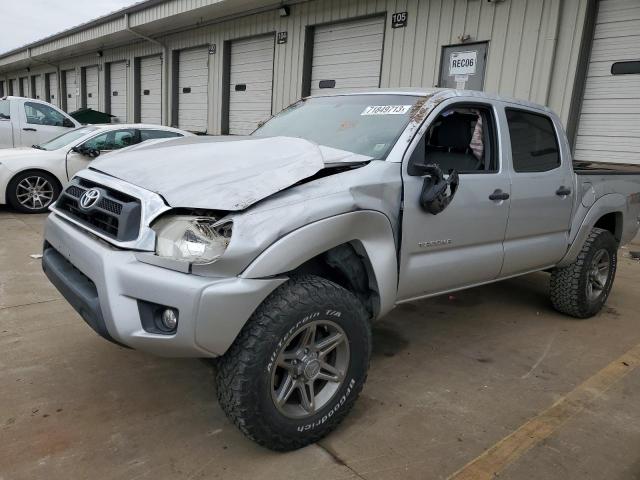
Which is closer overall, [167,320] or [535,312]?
[167,320]

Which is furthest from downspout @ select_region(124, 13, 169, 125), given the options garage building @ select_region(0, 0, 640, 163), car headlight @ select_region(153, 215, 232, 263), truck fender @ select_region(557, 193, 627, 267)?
car headlight @ select_region(153, 215, 232, 263)

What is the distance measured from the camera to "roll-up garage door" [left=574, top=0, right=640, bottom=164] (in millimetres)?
7395

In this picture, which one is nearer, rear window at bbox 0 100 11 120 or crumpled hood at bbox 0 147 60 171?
crumpled hood at bbox 0 147 60 171

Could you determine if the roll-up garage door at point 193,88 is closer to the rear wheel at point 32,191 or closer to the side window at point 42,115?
the side window at point 42,115

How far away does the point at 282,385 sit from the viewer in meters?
2.46

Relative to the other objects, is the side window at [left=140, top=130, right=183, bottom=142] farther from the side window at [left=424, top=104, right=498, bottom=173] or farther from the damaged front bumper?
the damaged front bumper

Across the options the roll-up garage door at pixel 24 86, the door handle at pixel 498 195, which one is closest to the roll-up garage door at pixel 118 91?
the roll-up garage door at pixel 24 86

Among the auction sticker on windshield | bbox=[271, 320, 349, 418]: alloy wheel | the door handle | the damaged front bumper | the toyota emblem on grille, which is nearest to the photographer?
the damaged front bumper

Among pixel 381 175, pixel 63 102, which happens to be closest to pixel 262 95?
pixel 381 175

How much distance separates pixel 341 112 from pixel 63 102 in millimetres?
26143

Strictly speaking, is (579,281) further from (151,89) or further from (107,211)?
(151,89)

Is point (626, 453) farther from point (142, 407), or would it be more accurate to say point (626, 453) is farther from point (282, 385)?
point (142, 407)

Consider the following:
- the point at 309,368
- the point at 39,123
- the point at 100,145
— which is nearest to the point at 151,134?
the point at 100,145

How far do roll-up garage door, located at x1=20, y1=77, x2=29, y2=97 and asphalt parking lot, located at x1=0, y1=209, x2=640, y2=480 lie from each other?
30660mm
